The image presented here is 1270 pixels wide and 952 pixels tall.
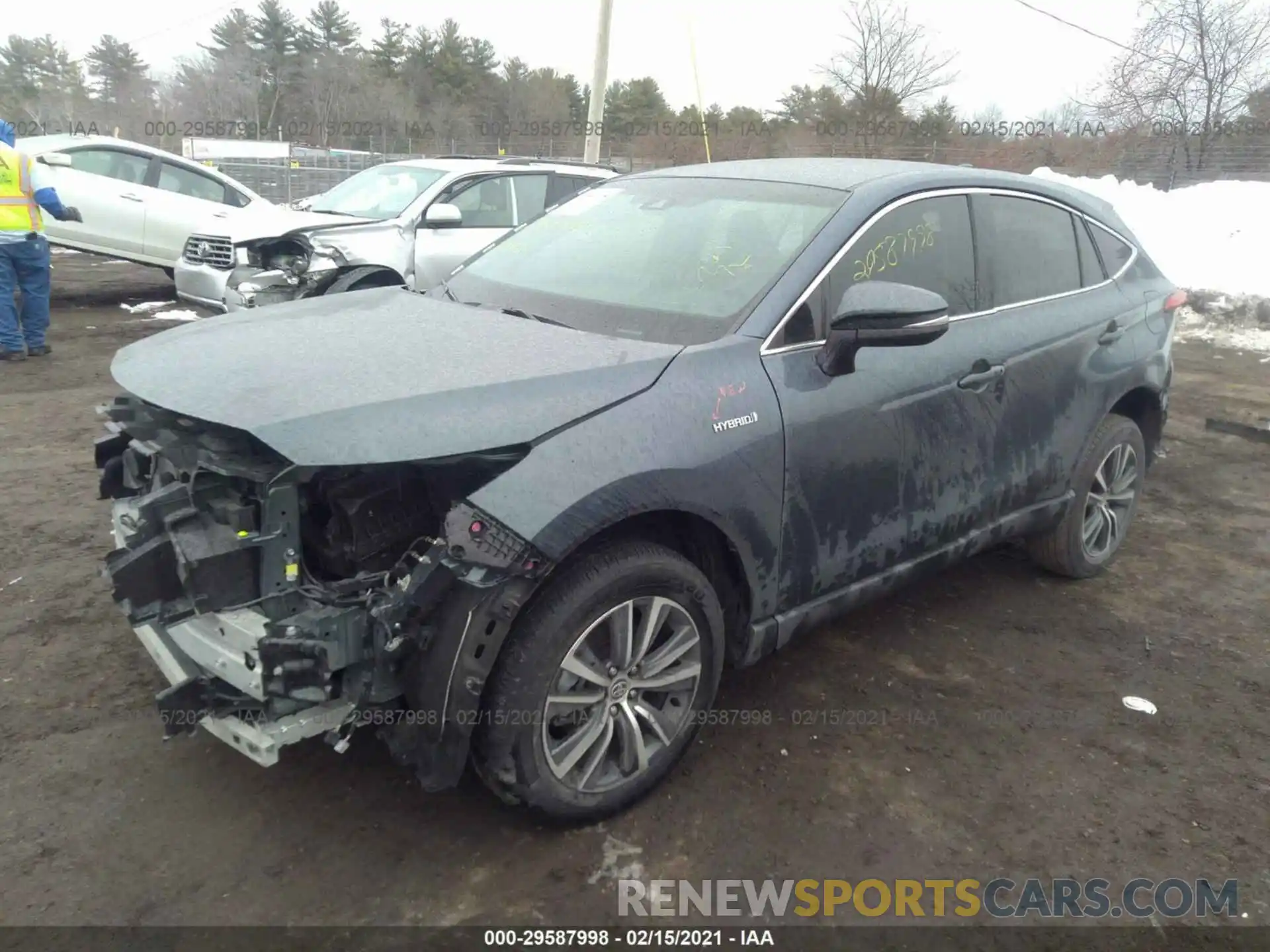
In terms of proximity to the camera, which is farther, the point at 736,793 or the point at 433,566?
the point at 736,793

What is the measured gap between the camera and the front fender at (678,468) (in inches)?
92.7

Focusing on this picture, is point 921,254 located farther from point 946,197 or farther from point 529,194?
point 529,194

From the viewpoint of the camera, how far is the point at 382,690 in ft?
7.61

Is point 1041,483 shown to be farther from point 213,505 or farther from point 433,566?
point 213,505

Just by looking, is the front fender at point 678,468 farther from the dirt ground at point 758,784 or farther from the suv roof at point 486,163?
the suv roof at point 486,163

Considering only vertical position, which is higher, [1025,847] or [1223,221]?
[1223,221]

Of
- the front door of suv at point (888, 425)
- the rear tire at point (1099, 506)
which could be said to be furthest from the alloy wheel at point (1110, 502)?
the front door of suv at point (888, 425)

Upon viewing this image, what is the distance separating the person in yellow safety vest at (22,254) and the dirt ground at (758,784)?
4479 mm

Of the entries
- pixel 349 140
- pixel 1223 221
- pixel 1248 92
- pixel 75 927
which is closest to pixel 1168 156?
pixel 1248 92

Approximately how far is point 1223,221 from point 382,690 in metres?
15.9

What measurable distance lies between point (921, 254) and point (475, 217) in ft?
19.8

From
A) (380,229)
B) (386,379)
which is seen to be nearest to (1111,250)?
(386,379)

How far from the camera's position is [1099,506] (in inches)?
177

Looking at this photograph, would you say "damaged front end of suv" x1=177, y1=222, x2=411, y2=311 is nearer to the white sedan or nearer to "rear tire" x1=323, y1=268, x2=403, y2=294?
"rear tire" x1=323, y1=268, x2=403, y2=294
